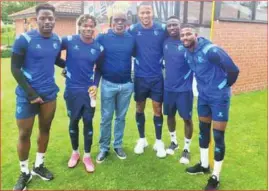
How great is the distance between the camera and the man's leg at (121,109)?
4936mm

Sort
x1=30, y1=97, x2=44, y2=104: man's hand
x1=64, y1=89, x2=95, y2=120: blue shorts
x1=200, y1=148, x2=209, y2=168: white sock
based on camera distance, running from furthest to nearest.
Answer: x1=200, y1=148, x2=209, y2=168: white sock
x1=64, y1=89, x2=95, y2=120: blue shorts
x1=30, y1=97, x2=44, y2=104: man's hand

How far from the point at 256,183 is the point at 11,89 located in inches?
352

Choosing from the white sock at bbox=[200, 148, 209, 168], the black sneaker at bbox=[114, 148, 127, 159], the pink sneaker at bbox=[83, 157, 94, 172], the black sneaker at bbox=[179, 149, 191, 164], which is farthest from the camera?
the black sneaker at bbox=[114, 148, 127, 159]

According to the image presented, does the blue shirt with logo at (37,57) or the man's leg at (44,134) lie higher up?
the blue shirt with logo at (37,57)

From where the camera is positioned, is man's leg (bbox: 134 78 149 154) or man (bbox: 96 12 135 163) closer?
man (bbox: 96 12 135 163)

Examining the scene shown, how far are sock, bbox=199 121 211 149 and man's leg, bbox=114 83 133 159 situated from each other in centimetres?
117

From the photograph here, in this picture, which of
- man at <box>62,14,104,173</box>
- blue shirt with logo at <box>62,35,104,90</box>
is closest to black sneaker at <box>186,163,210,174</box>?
man at <box>62,14,104,173</box>

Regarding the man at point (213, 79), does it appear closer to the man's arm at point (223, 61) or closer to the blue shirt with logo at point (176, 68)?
the man's arm at point (223, 61)

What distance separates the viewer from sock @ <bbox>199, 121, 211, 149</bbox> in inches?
176

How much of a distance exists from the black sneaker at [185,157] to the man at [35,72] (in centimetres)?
216

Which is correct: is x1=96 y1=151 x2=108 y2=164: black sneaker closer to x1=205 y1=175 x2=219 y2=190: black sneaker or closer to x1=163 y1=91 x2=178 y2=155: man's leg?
x1=163 y1=91 x2=178 y2=155: man's leg

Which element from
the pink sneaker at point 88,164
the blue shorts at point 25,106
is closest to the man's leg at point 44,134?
the blue shorts at point 25,106

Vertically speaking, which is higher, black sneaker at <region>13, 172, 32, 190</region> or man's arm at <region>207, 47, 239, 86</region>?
man's arm at <region>207, 47, 239, 86</region>

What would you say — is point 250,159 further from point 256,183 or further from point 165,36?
point 165,36
